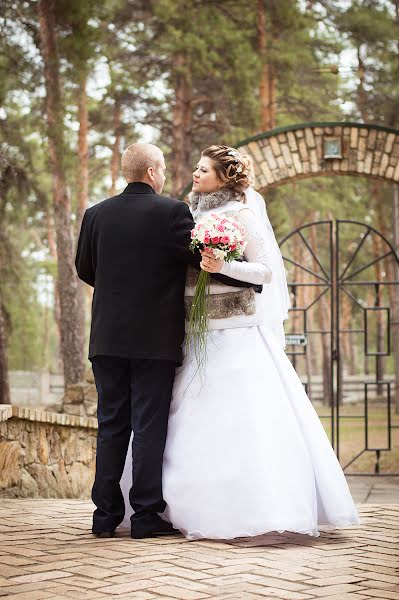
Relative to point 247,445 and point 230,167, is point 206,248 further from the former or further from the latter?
point 247,445

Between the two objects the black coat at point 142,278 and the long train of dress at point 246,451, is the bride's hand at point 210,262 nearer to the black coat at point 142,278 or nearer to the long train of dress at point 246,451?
the black coat at point 142,278

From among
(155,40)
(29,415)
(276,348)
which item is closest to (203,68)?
(155,40)

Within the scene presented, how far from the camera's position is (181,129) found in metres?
18.2

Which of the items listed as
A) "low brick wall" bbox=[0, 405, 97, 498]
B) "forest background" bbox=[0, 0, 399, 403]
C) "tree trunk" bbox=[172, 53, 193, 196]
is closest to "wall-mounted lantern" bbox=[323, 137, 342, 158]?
"low brick wall" bbox=[0, 405, 97, 498]

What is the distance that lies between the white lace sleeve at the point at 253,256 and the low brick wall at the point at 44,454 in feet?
6.84

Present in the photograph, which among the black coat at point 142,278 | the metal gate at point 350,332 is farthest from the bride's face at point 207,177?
the metal gate at point 350,332

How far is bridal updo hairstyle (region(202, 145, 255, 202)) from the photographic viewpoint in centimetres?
468

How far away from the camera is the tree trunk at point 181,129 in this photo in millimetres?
17703

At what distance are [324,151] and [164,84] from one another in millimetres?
11449

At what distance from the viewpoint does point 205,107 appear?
20.1 metres

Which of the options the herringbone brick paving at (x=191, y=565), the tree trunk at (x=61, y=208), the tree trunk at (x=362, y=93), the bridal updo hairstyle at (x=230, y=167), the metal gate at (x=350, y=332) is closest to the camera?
the herringbone brick paving at (x=191, y=565)

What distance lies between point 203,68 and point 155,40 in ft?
5.16

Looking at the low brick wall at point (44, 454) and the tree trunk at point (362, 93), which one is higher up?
the tree trunk at point (362, 93)

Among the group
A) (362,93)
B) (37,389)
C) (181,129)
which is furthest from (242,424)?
(37,389)
